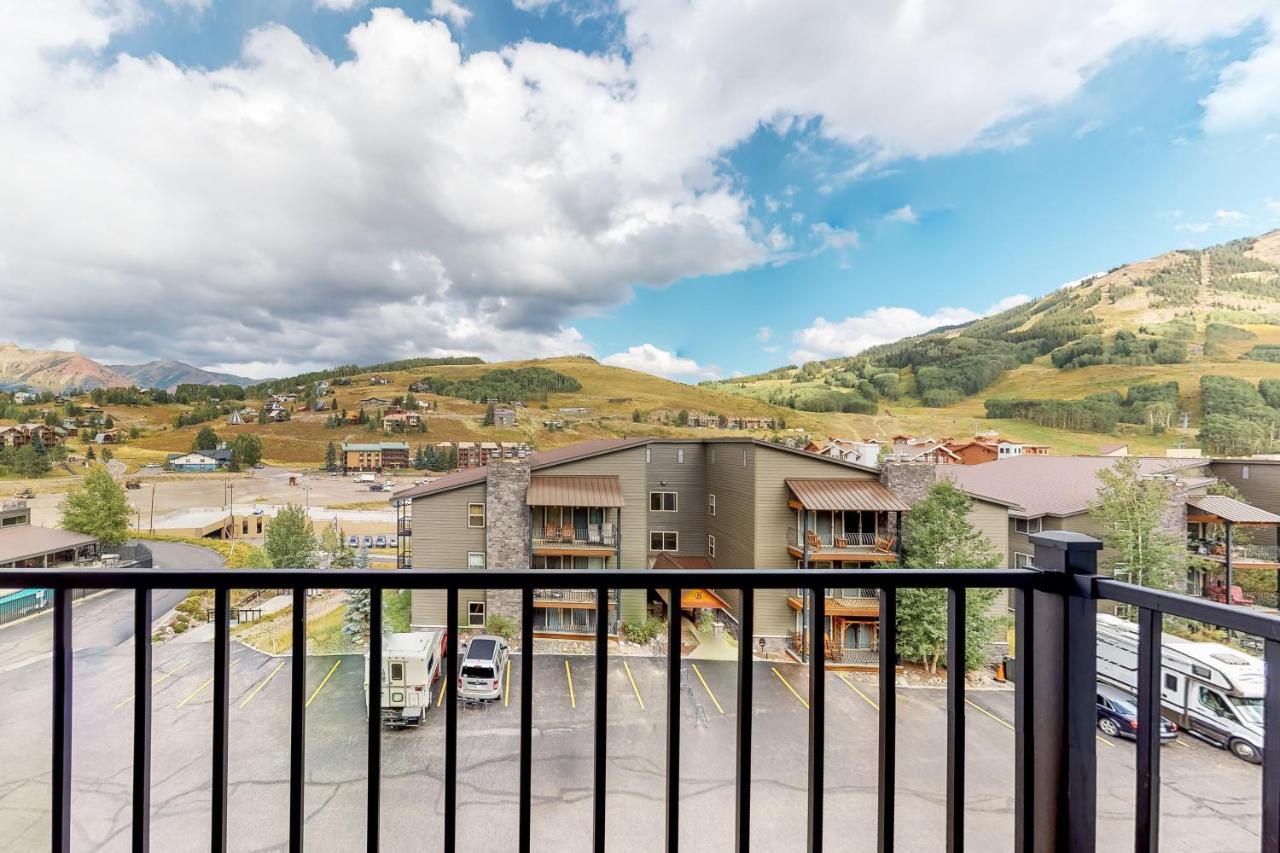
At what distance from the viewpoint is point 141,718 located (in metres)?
0.91

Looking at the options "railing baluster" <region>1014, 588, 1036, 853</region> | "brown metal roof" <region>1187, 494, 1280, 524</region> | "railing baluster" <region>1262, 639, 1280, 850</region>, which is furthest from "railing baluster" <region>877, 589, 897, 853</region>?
"brown metal roof" <region>1187, 494, 1280, 524</region>

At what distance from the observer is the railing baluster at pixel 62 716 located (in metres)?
0.87

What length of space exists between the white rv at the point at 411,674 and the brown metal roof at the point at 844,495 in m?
5.13

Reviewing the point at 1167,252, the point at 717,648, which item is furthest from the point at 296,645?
the point at 1167,252

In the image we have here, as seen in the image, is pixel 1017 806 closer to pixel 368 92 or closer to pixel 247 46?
pixel 368 92

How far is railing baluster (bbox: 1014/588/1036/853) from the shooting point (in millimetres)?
924

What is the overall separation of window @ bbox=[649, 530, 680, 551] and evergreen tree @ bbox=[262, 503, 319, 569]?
153 inches

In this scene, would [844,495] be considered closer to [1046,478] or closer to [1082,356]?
[1046,478]

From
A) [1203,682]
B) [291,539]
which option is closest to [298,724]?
[1203,682]

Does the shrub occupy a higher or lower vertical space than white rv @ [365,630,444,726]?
lower

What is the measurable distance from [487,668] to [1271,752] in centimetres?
174

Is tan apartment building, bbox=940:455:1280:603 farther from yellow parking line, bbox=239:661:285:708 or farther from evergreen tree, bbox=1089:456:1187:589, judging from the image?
yellow parking line, bbox=239:661:285:708

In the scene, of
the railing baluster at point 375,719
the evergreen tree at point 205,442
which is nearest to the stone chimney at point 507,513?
the evergreen tree at point 205,442

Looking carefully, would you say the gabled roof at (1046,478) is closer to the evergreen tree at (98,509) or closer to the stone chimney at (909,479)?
the stone chimney at (909,479)
